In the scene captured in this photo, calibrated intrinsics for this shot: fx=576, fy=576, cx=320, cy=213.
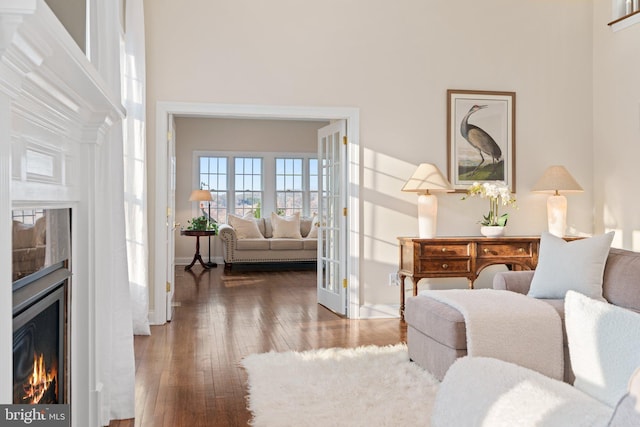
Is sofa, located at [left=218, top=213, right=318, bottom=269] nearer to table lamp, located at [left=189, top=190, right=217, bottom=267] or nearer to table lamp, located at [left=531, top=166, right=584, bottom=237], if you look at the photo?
table lamp, located at [left=189, top=190, right=217, bottom=267]

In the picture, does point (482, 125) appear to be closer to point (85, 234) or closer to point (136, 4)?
point (136, 4)

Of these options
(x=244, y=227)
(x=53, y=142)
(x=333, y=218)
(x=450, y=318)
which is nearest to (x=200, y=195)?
(x=244, y=227)

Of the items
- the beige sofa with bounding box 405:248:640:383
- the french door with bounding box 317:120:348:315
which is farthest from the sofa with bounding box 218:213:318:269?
the beige sofa with bounding box 405:248:640:383

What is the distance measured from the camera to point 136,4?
4.96m

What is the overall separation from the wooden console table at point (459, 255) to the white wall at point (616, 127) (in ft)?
3.34

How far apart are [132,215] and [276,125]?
642 cm

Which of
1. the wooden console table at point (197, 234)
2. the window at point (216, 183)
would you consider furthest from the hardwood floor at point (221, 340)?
the window at point (216, 183)

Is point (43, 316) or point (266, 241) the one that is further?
point (266, 241)

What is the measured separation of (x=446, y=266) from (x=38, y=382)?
13.3ft

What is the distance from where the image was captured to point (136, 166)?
197 inches

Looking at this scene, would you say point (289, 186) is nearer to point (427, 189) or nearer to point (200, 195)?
point (200, 195)

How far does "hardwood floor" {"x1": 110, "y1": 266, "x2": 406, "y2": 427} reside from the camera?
3104 mm

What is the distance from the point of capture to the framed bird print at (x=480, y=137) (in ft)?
19.3

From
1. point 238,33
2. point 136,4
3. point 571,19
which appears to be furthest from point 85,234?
point 571,19
